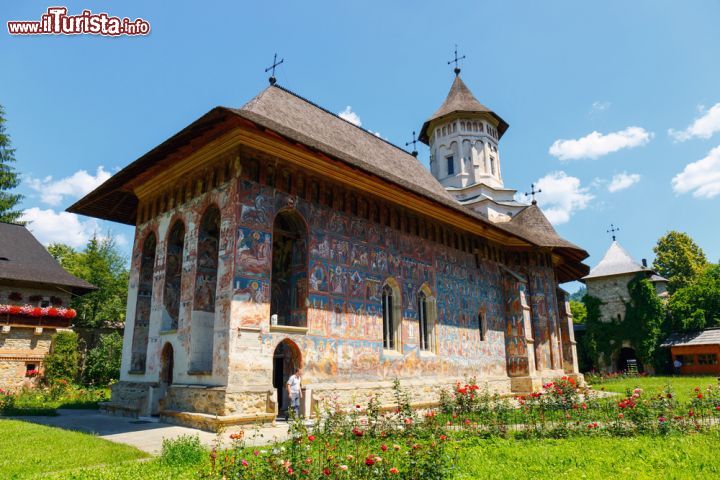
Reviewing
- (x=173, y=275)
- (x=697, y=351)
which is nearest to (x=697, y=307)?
(x=697, y=351)

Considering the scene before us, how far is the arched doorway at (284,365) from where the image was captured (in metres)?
11.4

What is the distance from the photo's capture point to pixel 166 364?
41.2 feet

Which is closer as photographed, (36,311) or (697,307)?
(36,311)

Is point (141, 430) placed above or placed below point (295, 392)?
below

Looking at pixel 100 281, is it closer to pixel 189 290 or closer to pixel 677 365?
pixel 189 290

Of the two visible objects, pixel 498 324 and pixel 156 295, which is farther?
pixel 498 324

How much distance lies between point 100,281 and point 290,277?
72.7 feet

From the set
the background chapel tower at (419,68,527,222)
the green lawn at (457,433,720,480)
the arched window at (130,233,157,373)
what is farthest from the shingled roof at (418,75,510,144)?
the green lawn at (457,433,720,480)

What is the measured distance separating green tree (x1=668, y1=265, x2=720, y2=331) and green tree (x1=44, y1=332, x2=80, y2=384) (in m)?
32.8

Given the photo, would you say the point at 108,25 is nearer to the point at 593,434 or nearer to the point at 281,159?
the point at 281,159

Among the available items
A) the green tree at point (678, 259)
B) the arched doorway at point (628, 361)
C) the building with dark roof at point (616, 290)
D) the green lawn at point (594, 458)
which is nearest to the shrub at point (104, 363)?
the green lawn at point (594, 458)

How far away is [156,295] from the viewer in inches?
523

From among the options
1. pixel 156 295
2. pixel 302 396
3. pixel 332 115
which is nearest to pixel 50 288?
pixel 156 295

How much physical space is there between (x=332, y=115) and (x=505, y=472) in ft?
49.5
